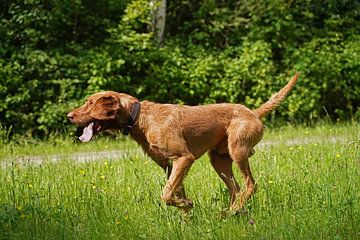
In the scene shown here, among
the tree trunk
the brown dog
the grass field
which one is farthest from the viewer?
the tree trunk

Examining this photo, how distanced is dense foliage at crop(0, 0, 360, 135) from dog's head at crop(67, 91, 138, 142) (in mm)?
7245

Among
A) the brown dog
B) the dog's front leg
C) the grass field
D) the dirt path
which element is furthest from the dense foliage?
the dog's front leg

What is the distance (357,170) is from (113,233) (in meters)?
2.98

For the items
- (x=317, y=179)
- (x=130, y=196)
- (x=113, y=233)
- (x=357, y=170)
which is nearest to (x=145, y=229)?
(x=113, y=233)

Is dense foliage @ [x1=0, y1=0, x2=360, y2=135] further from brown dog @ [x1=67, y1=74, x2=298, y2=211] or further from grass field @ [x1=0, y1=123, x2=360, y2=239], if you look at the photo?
brown dog @ [x1=67, y1=74, x2=298, y2=211]

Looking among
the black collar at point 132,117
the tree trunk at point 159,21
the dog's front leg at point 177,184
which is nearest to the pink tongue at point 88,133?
the black collar at point 132,117

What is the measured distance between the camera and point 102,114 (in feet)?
22.8

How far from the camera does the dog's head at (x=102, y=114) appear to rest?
6.93 m

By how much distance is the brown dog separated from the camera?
6.84 m

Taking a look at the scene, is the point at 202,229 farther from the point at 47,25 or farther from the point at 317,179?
the point at 47,25

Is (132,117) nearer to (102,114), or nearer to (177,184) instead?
(102,114)

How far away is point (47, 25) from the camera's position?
14758 mm

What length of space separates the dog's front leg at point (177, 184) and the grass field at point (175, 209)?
94mm

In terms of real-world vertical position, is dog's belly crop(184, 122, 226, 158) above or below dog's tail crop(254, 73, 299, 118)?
below
